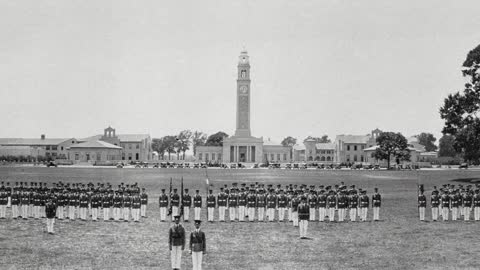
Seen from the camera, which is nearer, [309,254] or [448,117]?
[309,254]

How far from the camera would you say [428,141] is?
17525 centimetres

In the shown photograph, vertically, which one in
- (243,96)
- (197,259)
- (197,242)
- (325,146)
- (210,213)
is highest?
(243,96)

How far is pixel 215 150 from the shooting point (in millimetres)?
120562

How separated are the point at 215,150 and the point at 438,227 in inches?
3974

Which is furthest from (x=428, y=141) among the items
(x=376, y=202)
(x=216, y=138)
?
(x=376, y=202)

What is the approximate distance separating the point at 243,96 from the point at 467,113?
66057mm

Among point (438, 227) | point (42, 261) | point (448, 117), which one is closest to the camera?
point (42, 261)

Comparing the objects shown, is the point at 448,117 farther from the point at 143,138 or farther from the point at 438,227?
the point at 143,138

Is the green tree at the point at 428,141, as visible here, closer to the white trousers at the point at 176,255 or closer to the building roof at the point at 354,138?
the building roof at the point at 354,138

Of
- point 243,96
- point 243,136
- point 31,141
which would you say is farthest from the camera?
point 31,141

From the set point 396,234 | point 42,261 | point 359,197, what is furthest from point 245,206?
point 42,261

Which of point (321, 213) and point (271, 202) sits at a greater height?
point (271, 202)

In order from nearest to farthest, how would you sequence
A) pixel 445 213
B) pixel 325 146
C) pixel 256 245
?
pixel 256 245 < pixel 445 213 < pixel 325 146

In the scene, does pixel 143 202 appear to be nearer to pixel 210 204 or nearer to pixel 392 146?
pixel 210 204
